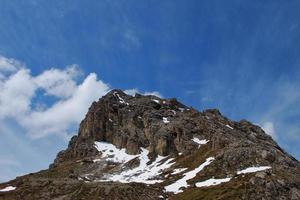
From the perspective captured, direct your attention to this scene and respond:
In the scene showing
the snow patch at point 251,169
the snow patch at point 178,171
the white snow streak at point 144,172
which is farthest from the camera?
the white snow streak at point 144,172

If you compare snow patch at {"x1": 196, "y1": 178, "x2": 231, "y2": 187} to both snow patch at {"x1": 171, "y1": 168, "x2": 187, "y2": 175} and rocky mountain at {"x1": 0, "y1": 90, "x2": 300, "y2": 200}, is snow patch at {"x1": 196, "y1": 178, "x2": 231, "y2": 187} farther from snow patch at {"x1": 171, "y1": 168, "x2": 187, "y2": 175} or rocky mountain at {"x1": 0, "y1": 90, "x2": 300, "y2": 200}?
snow patch at {"x1": 171, "y1": 168, "x2": 187, "y2": 175}

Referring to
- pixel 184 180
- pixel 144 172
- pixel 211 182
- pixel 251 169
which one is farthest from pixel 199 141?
pixel 211 182

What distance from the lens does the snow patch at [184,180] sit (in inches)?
5119

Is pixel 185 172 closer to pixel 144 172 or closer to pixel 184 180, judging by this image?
pixel 184 180

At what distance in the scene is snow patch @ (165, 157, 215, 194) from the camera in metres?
130

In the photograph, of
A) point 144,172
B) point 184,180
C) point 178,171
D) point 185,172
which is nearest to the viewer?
point 184,180

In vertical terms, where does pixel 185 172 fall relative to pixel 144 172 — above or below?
below

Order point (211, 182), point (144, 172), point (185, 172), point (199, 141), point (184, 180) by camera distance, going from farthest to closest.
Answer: point (199, 141) → point (144, 172) → point (185, 172) → point (184, 180) → point (211, 182)

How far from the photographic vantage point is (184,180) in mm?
136375

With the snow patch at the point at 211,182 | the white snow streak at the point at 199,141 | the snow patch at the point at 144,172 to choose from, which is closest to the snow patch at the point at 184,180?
the snow patch at the point at 211,182

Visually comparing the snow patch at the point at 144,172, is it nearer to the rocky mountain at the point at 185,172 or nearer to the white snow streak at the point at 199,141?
the rocky mountain at the point at 185,172

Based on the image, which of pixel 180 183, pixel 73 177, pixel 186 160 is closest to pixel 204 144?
pixel 186 160

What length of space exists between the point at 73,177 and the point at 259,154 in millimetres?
68972

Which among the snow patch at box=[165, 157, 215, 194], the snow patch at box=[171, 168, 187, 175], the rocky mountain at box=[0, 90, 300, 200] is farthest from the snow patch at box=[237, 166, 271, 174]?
the snow patch at box=[171, 168, 187, 175]
